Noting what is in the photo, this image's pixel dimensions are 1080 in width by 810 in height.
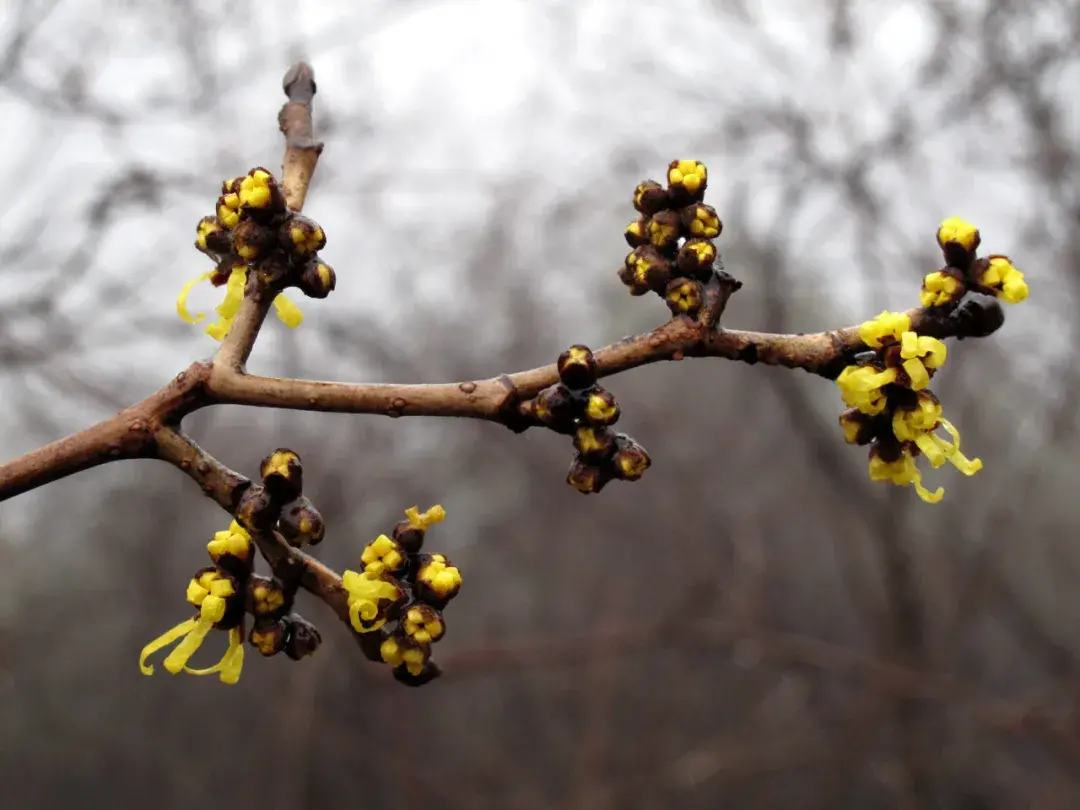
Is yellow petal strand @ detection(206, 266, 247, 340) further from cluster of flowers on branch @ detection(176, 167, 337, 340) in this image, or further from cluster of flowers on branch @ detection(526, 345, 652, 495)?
cluster of flowers on branch @ detection(526, 345, 652, 495)

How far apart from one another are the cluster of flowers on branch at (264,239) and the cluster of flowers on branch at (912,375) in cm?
72

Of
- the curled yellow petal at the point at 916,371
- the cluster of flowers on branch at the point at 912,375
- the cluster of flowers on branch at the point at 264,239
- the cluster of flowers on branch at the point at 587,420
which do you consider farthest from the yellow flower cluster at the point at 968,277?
the cluster of flowers on branch at the point at 264,239

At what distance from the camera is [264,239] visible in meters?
1.18

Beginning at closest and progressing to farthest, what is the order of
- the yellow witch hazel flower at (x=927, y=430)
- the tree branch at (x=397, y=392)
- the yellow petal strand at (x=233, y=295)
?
the tree branch at (x=397, y=392)
the yellow witch hazel flower at (x=927, y=430)
the yellow petal strand at (x=233, y=295)

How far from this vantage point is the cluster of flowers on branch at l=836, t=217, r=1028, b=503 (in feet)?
3.61

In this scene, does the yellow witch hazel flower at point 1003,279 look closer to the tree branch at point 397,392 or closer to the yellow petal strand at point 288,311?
the tree branch at point 397,392

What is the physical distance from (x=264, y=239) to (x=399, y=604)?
52cm

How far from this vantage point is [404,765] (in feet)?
23.3

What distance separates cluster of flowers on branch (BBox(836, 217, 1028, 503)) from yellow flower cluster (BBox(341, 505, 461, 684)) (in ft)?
1.88

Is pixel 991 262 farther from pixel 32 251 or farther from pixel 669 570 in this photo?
pixel 669 570

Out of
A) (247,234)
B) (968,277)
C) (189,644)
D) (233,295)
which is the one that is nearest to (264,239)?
(247,234)

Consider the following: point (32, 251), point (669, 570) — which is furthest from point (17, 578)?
point (669, 570)

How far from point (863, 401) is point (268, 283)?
80 centimetres

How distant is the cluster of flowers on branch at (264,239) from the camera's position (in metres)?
1.15
